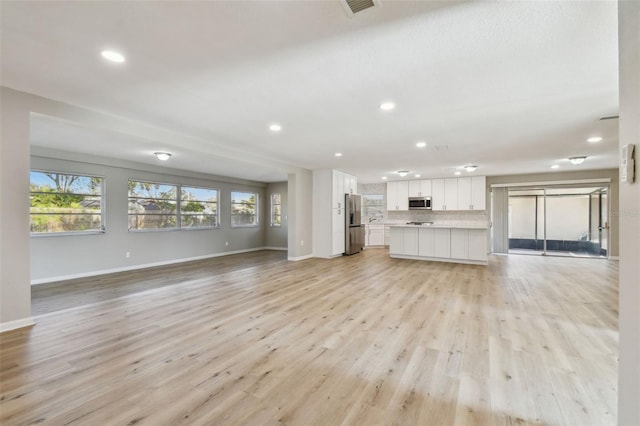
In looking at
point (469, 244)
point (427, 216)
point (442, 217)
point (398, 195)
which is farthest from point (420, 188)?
point (469, 244)

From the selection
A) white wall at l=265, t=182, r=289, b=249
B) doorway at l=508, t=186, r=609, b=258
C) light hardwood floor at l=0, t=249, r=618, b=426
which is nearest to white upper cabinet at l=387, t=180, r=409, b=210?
doorway at l=508, t=186, r=609, b=258

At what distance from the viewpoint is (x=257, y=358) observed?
237 cm

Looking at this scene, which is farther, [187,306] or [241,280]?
[241,280]

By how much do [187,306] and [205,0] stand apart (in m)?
3.43

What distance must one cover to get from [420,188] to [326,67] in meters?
7.53

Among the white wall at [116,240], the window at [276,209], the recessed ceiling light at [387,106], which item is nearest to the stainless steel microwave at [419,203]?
the window at [276,209]

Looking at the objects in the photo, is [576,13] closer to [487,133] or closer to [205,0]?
[205,0]

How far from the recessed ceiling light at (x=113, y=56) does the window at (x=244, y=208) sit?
687 cm

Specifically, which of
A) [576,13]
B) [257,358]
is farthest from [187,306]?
[576,13]

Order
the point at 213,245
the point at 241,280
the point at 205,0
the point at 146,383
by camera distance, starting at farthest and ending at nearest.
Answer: the point at 213,245 < the point at 241,280 < the point at 146,383 < the point at 205,0

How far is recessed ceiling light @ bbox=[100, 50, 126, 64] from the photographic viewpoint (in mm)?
2233

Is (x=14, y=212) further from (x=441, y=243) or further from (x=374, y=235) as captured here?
(x=374, y=235)

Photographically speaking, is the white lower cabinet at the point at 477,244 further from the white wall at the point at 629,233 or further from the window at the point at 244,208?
the window at the point at 244,208

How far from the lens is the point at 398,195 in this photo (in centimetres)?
959
